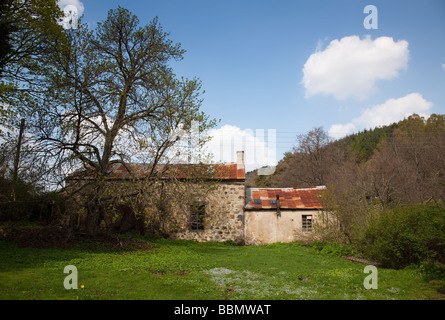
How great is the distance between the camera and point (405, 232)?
8.88 meters

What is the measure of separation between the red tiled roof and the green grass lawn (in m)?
7.88

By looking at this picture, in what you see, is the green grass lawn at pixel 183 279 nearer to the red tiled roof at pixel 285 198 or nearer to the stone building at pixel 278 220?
the stone building at pixel 278 220

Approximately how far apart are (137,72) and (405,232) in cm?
1344

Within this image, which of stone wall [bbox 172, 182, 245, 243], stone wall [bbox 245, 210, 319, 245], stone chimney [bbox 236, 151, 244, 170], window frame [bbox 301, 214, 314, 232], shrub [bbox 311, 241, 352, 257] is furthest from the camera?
stone chimney [bbox 236, 151, 244, 170]

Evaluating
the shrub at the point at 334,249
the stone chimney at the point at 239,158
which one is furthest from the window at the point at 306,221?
the stone chimney at the point at 239,158

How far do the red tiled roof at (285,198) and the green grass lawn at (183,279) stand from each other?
25.9 feet

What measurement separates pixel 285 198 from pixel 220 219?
15.6ft

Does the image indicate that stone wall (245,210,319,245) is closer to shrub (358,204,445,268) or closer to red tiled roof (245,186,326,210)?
red tiled roof (245,186,326,210)

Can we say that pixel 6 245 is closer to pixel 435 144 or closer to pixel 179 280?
pixel 179 280

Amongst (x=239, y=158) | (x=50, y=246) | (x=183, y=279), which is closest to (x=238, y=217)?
(x=239, y=158)

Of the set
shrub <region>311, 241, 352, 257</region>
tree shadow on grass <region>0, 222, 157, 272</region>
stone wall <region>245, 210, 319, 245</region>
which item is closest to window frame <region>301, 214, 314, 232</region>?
stone wall <region>245, 210, 319, 245</region>

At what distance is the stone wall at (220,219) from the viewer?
60.4ft

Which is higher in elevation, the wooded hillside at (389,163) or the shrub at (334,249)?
the wooded hillside at (389,163)

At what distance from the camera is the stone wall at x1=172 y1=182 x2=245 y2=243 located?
60.4 feet
